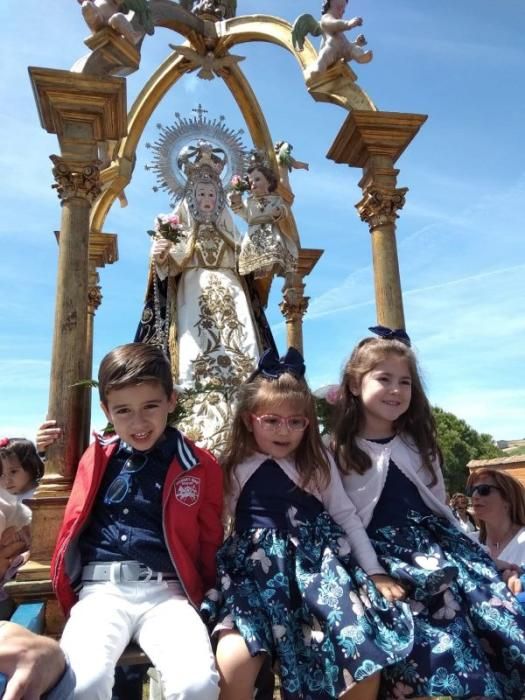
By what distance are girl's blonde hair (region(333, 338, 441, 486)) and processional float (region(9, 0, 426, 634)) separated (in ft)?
7.76

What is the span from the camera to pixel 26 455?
17.1 feet

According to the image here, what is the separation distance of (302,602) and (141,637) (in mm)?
752

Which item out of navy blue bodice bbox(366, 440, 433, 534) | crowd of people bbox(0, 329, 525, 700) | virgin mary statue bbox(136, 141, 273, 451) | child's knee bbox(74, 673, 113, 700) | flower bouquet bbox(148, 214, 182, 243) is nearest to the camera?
child's knee bbox(74, 673, 113, 700)

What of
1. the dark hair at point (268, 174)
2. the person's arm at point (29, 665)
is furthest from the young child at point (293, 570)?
the dark hair at point (268, 174)

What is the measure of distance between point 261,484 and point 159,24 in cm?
622

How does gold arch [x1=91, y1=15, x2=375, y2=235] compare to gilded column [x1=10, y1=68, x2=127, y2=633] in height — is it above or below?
above

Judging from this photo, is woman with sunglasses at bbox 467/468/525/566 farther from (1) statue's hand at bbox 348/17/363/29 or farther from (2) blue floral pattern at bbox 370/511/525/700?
(1) statue's hand at bbox 348/17/363/29

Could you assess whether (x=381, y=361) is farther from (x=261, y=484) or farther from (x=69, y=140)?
(x=69, y=140)

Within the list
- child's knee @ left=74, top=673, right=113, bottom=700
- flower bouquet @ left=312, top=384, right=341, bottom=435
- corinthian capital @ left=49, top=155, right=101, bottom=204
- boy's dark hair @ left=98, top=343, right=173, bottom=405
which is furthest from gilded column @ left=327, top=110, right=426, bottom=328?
child's knee @ left=74, top=673, right=113, bottom=700

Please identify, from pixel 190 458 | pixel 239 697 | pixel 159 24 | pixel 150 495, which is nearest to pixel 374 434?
pixel 190 458

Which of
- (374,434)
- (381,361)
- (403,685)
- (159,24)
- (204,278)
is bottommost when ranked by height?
(403,685)

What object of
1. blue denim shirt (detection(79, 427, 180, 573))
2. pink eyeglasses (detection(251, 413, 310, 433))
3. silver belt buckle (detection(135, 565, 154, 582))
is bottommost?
silver belt buckle (detection(135, 565, 154, 582))

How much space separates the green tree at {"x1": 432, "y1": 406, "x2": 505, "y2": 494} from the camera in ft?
114

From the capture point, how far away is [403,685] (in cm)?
252
